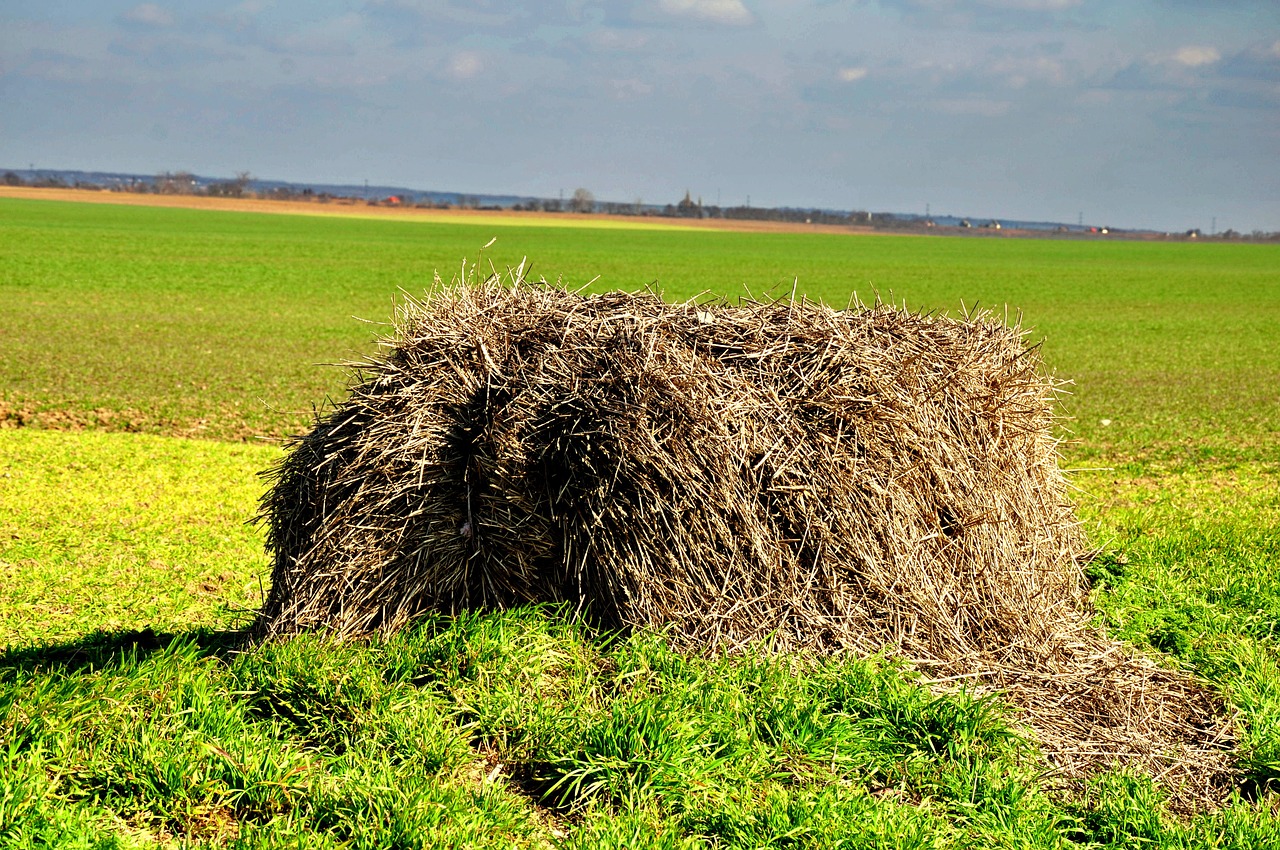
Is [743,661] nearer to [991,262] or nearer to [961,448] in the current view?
[961,448]

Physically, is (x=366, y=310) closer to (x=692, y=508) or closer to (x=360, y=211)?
(x=692, y=508)

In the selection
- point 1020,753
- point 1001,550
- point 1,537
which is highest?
point 1001,550

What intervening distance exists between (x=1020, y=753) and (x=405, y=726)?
2.49 meters

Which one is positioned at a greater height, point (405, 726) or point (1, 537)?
point (405, 726)

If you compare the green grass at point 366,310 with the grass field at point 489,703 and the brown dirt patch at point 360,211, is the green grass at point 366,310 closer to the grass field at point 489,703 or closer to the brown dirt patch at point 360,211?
the grass field at point 489,703

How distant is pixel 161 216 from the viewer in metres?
99.5

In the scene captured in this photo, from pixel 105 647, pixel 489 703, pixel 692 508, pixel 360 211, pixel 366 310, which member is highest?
pixel 360 211

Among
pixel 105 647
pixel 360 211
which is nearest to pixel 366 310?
pixel 105 647

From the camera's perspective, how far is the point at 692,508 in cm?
509

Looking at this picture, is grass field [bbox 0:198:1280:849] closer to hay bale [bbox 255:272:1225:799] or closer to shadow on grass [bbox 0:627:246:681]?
shadow on grass [bbox 0:627:246:681]

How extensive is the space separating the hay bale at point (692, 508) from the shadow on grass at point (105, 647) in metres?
0.89

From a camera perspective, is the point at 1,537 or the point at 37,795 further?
the point at 1,537

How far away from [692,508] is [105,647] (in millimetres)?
3859

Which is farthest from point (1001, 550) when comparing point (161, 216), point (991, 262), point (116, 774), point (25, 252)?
point (161, 216)
